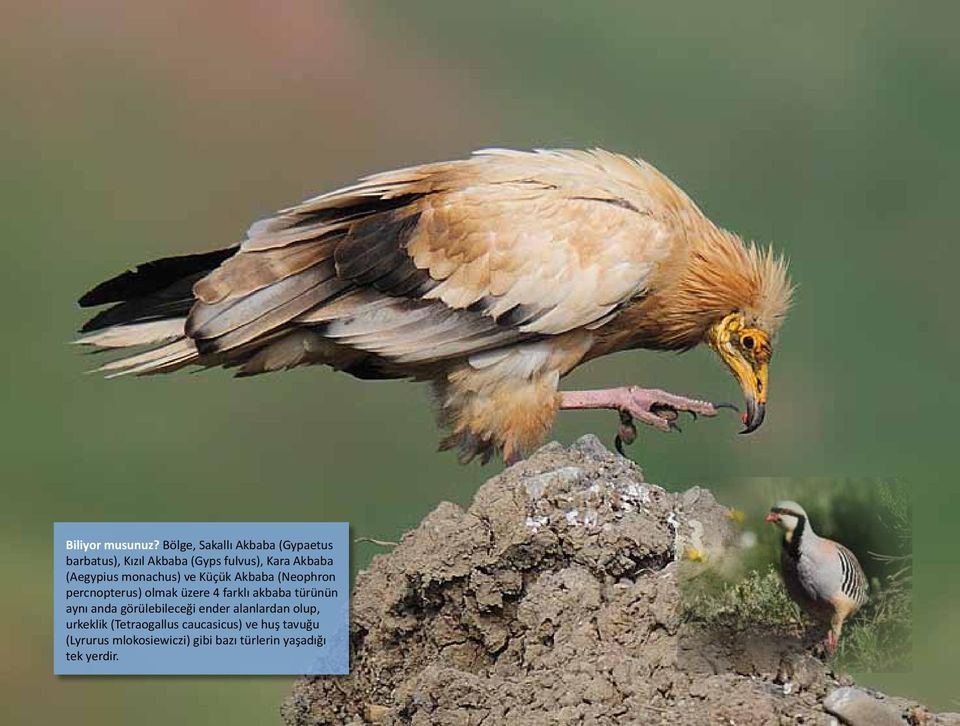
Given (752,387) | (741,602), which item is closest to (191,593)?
(741,602)

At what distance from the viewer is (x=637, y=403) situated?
689 cm

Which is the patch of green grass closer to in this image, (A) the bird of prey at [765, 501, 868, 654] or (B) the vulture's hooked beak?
(A) the bird of prey at [765, 501, 868, 654]

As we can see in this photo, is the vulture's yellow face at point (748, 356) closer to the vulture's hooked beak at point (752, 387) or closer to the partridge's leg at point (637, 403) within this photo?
the vulture's hooked beak at point (752, 387)

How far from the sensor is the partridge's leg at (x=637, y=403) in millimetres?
6879

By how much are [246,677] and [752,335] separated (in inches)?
97.3

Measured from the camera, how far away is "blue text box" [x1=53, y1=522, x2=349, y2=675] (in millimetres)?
6914

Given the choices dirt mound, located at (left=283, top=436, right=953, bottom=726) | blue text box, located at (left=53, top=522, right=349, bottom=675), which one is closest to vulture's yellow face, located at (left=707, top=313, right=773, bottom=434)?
dirt mound, located at (left=283, top=436, right=953, bottom=726)

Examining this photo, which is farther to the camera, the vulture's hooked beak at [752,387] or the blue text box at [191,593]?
the vulture's hooked beak at [752,387]

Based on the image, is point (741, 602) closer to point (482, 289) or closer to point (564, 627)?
point (564, 627)

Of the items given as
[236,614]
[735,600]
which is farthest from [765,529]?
[236,614]

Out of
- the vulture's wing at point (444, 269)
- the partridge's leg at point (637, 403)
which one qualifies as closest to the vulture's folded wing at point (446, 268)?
the vulture's wing at point (444, 269)

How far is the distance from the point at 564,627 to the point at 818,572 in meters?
0.93

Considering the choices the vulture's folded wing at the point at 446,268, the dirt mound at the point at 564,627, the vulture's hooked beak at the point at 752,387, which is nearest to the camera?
the dirt mound at the point at 564,627

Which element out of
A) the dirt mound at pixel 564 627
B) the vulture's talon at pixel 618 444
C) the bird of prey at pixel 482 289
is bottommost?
the dirt mound at pixel 564 627
